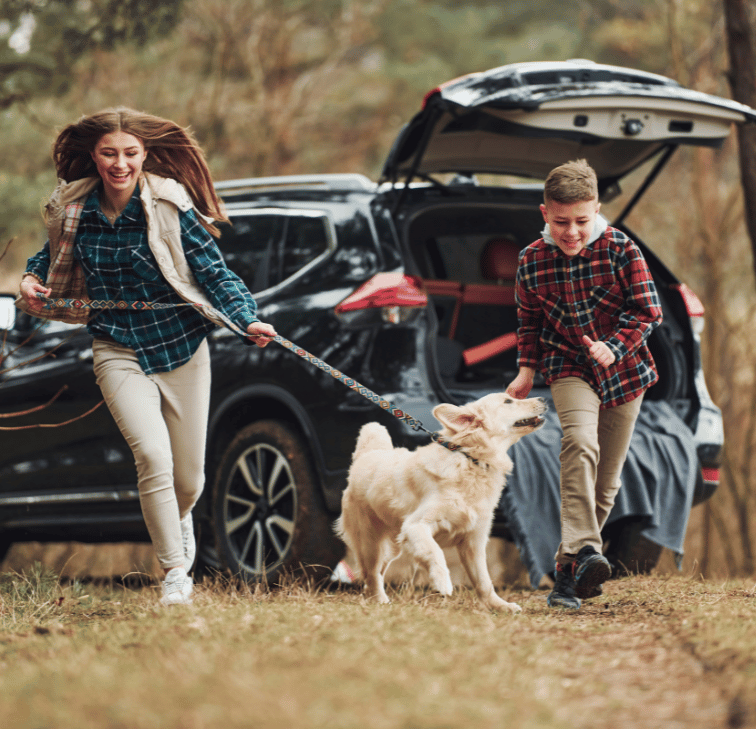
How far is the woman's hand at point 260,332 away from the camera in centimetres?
394

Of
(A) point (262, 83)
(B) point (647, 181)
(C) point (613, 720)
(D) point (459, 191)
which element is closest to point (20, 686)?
(C) point (613, 720)

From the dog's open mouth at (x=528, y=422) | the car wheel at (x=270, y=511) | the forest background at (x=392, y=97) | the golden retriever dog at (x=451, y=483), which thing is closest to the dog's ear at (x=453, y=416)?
the golden retriever dog at (x=451, y=483)

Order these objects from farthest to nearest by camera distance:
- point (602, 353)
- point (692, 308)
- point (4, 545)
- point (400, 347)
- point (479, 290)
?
point (4, 545) < point (479, 290) < point (692, 308) < point (400, 347) < point (602, 353)

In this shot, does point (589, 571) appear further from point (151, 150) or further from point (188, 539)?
point (151, 150)

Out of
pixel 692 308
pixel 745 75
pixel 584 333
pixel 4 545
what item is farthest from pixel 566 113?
pixel 4 545

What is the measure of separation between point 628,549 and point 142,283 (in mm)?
2690

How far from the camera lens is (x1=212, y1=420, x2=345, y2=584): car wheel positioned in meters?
4.55

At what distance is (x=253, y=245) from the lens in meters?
5.31

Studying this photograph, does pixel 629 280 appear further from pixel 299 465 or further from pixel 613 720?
pixel 613 720

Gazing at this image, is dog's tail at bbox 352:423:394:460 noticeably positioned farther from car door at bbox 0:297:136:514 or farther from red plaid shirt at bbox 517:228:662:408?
car door at bbox 0:297:136:514

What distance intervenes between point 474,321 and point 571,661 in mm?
3098

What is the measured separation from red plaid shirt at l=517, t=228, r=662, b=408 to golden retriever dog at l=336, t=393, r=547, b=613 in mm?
290

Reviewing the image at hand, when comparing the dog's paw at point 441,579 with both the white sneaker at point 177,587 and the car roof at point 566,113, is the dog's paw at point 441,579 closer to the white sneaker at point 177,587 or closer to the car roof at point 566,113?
the white sneaker at point 177,587

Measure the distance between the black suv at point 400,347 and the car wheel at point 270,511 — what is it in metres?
0.01
